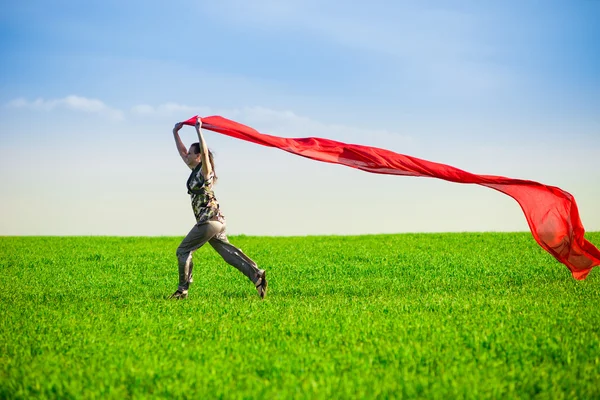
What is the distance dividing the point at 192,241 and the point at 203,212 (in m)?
0.66

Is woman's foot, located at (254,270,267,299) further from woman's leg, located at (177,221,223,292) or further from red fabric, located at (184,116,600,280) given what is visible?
red fabric, located at (184,116,600,280)

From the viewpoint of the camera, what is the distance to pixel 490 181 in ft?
45.0

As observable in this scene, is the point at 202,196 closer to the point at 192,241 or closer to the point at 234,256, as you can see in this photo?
the point at 192,241

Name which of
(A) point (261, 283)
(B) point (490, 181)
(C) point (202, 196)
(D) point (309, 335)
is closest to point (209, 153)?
(C) point (202, 196)

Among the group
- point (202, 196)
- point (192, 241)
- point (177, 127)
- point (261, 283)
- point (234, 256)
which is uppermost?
point (177, 127)

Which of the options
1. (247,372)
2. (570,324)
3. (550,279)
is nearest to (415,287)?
(550,279)

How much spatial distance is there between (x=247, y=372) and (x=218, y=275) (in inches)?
431

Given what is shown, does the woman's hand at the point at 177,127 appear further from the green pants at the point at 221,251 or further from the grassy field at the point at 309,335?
the grassy field at the point at 309,335

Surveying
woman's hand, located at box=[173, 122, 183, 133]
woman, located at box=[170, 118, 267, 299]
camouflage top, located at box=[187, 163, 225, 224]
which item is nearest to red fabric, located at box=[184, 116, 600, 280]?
woman's hand, located at box=[173, 122, 183, 133]

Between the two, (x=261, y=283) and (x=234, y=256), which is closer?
(x=234, y=256)

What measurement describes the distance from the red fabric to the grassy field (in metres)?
0.99

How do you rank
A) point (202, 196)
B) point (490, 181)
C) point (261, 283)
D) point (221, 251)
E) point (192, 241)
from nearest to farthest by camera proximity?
point (202, 196) → point (192, 241) → point (221, 251) → point (261, 283) → point (490, 181)

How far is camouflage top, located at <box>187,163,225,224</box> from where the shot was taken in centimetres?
1230

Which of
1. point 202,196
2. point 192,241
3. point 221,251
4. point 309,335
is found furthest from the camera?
point 221,251
